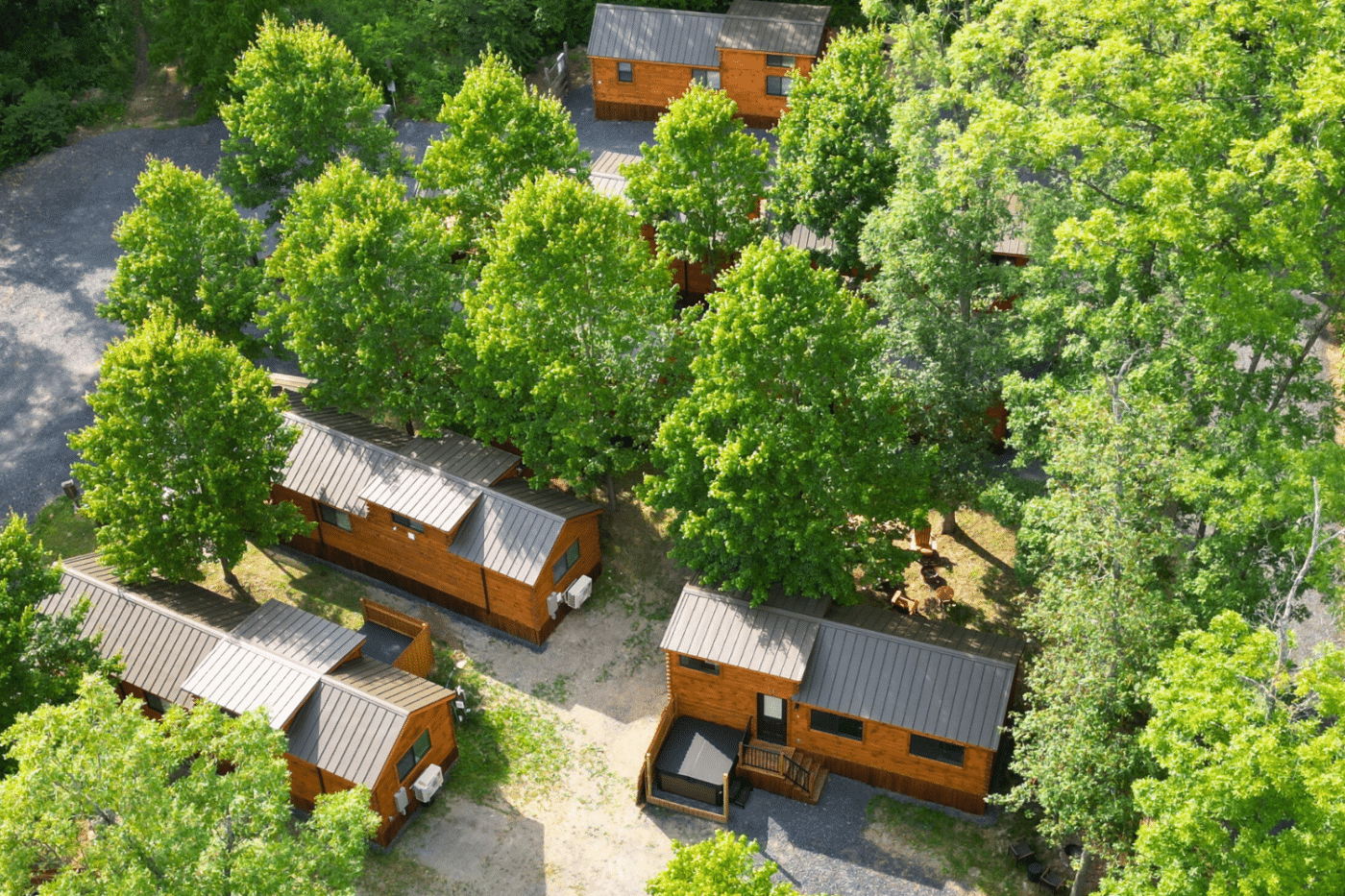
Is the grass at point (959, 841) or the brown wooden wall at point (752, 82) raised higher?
the brown wooden wall at point (752, 82)

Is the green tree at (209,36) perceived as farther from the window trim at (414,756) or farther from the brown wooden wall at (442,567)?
the window trim at (414,756)

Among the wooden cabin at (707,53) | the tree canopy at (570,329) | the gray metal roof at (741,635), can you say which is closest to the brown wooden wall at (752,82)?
the wooden cabin at (707,53)

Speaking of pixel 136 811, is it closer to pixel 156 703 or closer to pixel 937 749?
pixel 156 703

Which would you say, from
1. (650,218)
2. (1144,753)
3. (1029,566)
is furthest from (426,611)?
(1144,753)

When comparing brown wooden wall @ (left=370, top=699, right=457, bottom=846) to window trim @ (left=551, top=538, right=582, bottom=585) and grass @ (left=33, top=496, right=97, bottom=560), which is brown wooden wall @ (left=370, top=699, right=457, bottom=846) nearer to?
window trim @ (left=551, top=538, right=582, bottom=585)

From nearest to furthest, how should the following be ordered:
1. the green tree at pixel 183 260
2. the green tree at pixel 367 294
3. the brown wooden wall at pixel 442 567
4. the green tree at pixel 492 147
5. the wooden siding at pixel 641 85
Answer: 1. the brown wooden wall at pixel 442 567
2. the green tree at pixel 367 294
3. the green tree at pixel 183 260
4. the green tree at pixel 492 147
5. the wooden siding at pixel 641 85

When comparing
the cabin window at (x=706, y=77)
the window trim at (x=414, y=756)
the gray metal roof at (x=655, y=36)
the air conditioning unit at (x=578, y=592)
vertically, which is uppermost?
the gray metal roof at (x=655, y=36)

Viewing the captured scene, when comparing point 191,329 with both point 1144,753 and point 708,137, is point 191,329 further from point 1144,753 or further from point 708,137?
point 1144,753

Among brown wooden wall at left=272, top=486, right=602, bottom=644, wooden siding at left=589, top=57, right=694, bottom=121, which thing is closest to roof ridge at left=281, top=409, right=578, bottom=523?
brown wooden wall at left=272, top=486, right=602, bottom=644
